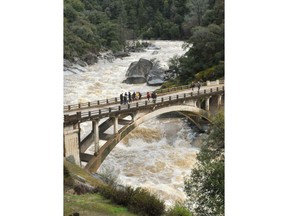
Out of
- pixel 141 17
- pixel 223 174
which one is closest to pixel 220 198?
pixel 223 174

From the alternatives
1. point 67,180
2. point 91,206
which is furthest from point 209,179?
point 67,180

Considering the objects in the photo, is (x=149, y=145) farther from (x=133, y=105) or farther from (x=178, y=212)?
(x=178, y=212)

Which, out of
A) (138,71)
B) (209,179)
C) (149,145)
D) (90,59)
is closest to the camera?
(209,179)

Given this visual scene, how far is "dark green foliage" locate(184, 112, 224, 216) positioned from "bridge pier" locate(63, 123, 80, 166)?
283cm

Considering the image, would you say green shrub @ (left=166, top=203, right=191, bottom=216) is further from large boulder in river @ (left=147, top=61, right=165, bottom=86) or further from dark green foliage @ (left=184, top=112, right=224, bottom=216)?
large boulder in river @ (left=147, top=61, right=165, bottom=86)

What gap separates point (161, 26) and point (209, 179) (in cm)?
411

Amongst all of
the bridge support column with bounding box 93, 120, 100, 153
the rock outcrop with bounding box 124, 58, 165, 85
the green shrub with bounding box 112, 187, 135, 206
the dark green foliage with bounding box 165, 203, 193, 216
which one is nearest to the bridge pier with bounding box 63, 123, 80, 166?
the bridge support column with bounding box 93, 120, 100, 153

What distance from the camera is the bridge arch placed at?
416 inches

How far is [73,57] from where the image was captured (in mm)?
10828

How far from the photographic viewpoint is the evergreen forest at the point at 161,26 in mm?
9469

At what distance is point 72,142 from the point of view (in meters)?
9.91

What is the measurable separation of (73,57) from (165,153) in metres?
3.40
